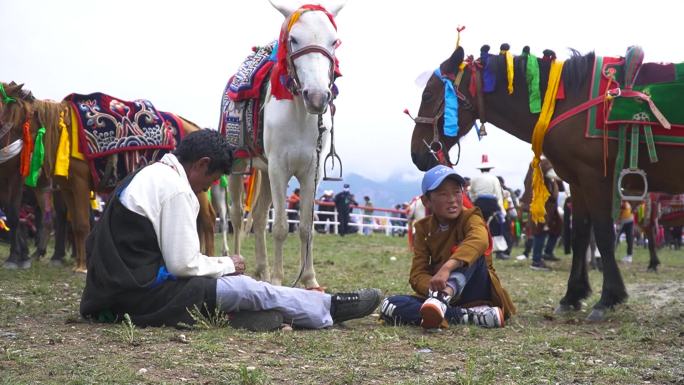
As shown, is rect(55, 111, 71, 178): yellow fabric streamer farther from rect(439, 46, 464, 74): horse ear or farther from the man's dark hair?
rect(439, 46, 464, 74): horse ear

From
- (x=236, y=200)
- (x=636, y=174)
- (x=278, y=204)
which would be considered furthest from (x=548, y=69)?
(x=236, y=200)

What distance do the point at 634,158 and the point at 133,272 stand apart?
3.86 meters

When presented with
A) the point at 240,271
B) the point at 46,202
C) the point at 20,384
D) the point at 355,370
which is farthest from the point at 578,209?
the point at 46,202

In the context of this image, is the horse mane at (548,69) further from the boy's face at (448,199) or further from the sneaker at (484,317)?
the sneaker at (484,317)

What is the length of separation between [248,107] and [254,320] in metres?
3.37

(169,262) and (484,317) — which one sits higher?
(169,262)

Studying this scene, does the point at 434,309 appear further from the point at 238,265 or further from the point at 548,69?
the point at 548,69

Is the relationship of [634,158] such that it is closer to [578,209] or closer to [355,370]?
[578,209]

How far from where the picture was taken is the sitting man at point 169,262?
4.64 m

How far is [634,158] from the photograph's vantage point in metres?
6.07

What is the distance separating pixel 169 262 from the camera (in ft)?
15.4

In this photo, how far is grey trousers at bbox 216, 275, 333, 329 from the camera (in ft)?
16.0

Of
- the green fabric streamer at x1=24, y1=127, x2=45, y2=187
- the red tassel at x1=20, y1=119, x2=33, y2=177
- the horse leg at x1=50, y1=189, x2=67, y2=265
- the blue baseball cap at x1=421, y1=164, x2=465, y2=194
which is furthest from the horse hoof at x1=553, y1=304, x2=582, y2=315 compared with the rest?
the horse leg at x1=50, y1=189, x2=67, y2=265

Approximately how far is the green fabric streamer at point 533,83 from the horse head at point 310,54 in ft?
5.48
